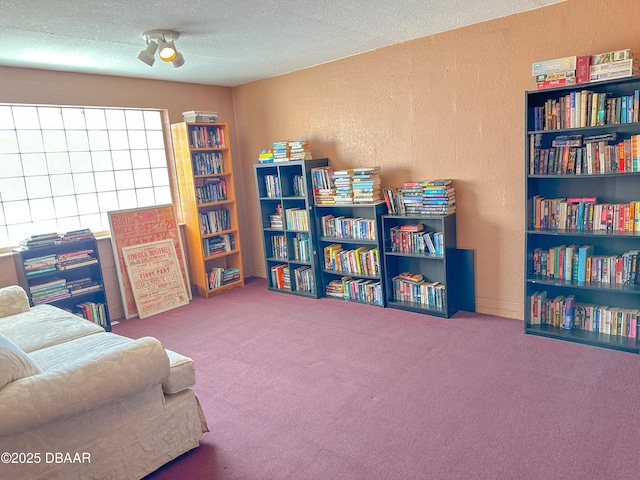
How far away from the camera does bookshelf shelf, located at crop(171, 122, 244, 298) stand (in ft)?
15.9

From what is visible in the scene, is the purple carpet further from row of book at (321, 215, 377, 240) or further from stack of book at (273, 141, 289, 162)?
stack of book at (273, 141, 289, 162)

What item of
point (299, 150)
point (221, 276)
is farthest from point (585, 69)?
point (221, 276)

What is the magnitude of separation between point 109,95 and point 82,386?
3.51 meters

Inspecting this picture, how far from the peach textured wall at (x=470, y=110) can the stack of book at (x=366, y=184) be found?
0.21 meters

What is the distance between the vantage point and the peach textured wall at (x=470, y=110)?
321 centimetres

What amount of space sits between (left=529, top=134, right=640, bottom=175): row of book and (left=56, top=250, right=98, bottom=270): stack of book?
3812mm

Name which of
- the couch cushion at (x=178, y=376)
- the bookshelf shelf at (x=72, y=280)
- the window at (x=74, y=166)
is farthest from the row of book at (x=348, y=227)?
the couch cushion at (x=178, y=376)

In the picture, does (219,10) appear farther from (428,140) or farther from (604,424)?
(604,424)

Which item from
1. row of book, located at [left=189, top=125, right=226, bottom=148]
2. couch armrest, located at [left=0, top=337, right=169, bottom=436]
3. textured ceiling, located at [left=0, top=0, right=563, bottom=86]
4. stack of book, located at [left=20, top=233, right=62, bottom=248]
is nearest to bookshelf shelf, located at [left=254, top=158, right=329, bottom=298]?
row of book, located at [left=189, top=125, right=226, bottom=148]

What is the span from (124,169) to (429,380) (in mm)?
3810

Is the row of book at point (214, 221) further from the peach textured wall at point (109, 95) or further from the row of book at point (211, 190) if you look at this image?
the peach textured wall at point (109, 95)

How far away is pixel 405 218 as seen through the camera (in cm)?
407

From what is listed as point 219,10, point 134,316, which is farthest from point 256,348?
point 219,10

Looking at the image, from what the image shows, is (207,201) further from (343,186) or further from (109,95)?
(343,186)
